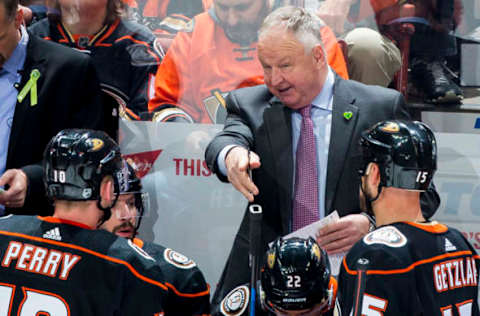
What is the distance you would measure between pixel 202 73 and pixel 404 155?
2033 mm

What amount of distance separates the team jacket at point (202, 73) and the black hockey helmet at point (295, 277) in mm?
1719

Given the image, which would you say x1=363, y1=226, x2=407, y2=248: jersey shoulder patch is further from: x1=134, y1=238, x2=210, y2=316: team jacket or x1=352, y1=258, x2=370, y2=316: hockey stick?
x1=134, y1=238, x2=210, y2=316: team jacket

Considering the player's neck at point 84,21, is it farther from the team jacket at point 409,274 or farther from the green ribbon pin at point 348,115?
the team jacket at point 409,274

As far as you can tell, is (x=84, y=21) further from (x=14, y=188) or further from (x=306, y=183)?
(x=306, y=183)

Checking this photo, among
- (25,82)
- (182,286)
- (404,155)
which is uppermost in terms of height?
(25,82)

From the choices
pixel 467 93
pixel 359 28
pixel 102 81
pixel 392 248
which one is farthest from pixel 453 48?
pixel 392 248

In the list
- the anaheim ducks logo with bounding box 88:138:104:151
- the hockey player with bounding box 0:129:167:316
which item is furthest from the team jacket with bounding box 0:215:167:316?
the anaheim ducks logo with bounding box 88:138:104:151

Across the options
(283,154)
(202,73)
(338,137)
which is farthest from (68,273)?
(202,73)

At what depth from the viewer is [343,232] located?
323cm

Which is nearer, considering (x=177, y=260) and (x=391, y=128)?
(x=391, y=128)

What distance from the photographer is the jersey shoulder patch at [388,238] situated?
2588 mm

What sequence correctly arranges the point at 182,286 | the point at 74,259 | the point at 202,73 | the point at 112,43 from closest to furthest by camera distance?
the point at 74,259 < the point at 182,286 < the point at 202,73 < the point at 112,43

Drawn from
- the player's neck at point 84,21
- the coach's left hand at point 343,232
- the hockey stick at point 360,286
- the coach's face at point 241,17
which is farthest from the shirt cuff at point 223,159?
the player's neck at point 84,21

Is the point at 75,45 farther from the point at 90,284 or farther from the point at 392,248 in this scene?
the point at 392,248
